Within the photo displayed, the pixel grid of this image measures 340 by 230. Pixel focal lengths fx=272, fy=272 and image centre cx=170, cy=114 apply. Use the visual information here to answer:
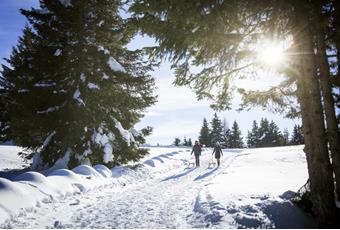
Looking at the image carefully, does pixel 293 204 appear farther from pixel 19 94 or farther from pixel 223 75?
pixel 19 94

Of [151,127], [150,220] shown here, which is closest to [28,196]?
[150,220]

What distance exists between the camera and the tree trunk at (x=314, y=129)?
643 centimetres

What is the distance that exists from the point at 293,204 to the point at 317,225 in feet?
4.01

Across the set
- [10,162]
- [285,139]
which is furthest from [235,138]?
[10,162]

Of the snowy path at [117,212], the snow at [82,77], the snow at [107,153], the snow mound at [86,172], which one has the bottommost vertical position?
the snowy path at [117,212]

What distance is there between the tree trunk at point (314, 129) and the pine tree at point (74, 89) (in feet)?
32.6

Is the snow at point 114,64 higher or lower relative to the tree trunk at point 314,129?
higher

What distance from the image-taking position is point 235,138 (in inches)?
3226

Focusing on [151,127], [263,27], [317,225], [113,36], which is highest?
[113,36]

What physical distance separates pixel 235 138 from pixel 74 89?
235 ft

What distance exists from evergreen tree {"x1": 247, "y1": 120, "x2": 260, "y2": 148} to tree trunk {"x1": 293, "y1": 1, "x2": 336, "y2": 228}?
3135 inches

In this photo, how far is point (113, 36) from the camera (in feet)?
53.3

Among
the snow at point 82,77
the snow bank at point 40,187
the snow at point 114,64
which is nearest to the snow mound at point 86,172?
the snow bank at point 40,187

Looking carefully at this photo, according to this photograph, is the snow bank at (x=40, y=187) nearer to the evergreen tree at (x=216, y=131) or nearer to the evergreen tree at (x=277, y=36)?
the evergreen tree at (x=277, y=36)
